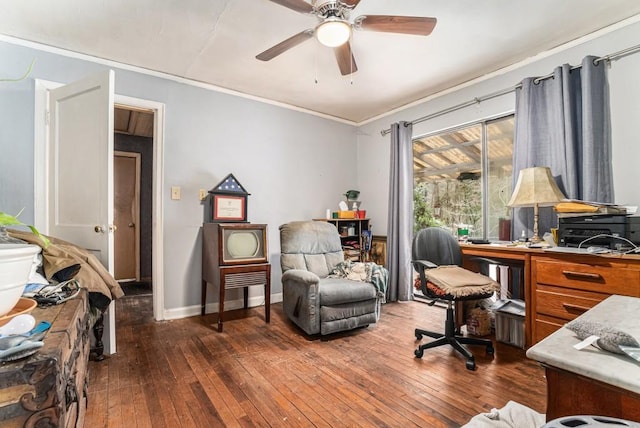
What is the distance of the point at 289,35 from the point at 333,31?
0.70 metres

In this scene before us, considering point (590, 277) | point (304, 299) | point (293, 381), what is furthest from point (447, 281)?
point (293, 381)

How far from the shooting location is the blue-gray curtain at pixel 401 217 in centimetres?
364

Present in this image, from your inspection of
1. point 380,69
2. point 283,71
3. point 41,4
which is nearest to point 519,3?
point 380,69

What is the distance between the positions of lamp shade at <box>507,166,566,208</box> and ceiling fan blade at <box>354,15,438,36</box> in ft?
4.52

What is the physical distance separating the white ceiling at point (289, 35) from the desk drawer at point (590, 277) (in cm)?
177

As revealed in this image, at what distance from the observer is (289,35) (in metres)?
2.39

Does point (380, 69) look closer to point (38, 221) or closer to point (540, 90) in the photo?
point (540, 90)

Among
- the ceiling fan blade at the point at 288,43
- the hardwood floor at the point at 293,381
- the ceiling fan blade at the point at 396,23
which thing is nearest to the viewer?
the hardwood floor at the point at 293,381

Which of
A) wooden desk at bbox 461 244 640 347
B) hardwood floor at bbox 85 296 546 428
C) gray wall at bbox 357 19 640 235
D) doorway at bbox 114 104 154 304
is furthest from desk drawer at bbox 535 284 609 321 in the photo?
doorway at bbox 114 104 154 304

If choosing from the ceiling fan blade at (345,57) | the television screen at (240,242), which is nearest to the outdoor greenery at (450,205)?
the ceiling fan blade at (345,57)

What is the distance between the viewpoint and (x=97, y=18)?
2.15 meters

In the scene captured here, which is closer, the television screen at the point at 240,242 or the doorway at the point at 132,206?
the television screen at the point at 240,242

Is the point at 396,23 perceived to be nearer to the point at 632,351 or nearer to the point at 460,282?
the point at 460,282

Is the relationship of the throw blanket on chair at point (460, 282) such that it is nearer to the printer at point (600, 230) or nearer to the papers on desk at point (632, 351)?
the printer at point (600, 230)
